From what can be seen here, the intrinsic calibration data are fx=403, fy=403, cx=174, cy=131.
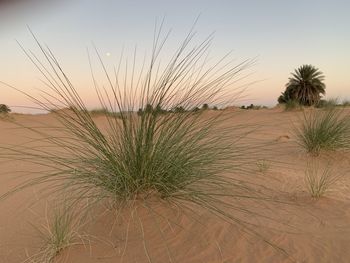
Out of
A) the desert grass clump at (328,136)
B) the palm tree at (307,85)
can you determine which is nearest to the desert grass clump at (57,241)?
the desert grass clump at (328,136)

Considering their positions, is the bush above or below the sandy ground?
above

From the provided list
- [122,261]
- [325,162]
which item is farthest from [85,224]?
[325,162]

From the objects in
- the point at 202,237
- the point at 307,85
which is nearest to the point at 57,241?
the point at 202,237

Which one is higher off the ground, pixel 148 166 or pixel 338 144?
pixel 148 166

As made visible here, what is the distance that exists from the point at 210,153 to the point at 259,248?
922 mm

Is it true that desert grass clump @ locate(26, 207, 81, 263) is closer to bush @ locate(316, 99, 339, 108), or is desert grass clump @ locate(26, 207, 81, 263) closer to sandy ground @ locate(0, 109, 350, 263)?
sandy ground @ locate(0, 109, 350, 263)

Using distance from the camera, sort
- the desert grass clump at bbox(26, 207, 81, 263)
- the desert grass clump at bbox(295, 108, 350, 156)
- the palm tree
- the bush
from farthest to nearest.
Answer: the palm tree → the bush → the desert grass clump at bbox(295, 108, 350, 156) → the desert grass clump at bbox(26, 207, 81, 263)

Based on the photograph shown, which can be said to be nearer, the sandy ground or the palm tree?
Result: the sandy ground

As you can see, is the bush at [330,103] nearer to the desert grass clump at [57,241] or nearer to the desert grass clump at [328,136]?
the desert grass clump at [328,136]

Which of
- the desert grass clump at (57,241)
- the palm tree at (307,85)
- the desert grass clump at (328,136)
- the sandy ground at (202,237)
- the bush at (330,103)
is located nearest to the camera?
the sandy ground at (202,237)

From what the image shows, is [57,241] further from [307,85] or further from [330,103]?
[307,85]

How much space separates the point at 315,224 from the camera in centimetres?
319

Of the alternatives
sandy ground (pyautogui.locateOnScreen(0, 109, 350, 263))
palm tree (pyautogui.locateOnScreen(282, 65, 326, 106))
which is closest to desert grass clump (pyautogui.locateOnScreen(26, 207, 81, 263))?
sandy ground (pyautogui.locateOnScreen(0, 109, 350, 263))

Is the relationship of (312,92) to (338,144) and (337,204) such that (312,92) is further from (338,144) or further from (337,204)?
(337,204)
